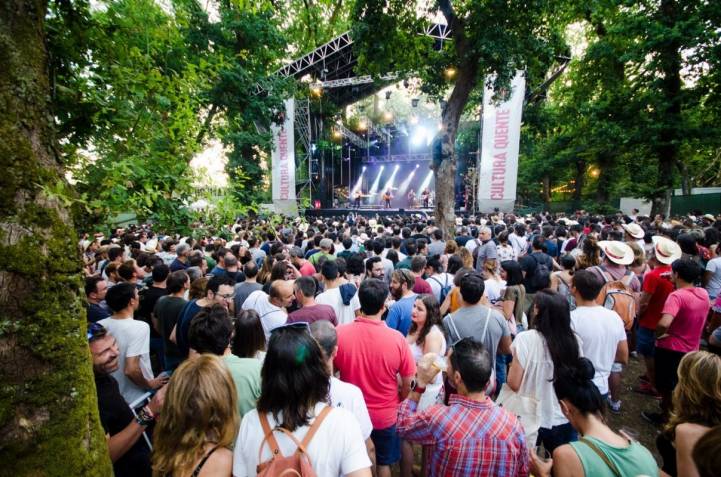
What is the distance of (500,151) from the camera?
1277cm

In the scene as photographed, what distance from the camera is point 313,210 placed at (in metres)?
22.9

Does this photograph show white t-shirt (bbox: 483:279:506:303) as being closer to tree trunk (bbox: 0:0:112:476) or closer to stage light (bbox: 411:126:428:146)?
tree trunk (bbox: 0:0:112:476)

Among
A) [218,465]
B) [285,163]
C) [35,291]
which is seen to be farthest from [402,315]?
[285,163]

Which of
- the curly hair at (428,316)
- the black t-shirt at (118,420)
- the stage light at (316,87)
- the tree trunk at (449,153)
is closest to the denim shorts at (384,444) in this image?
the curly hair at (428,316)

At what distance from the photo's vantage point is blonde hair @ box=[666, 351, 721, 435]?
67.9 inches

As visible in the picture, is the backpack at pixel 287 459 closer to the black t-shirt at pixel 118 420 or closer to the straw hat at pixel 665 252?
the black t-shirt at pixel 118 420

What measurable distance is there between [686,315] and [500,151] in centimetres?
1040

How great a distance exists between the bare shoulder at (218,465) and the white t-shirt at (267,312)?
1.91m

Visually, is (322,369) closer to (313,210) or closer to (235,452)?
(235,452)

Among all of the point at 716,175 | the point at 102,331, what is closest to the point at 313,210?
the point at 102,331

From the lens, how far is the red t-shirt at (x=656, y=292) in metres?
4.00

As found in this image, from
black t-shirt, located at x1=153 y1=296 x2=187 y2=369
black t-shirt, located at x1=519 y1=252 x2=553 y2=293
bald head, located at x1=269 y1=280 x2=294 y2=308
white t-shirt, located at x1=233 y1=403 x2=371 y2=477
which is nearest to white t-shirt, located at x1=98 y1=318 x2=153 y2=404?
black t-shirt, located at x1=153 y1=296 x2=187 y2=369

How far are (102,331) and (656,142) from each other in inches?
756

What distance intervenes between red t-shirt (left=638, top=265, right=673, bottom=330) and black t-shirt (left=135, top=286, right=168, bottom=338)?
5.90 m
